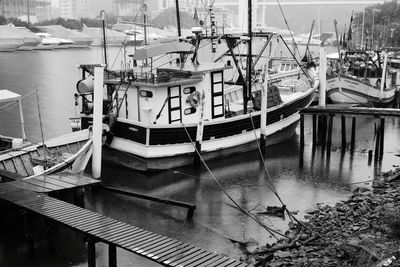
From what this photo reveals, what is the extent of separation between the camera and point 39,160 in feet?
62.9

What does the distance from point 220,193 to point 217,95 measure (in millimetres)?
6317

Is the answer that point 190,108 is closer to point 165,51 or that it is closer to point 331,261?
point 165,51

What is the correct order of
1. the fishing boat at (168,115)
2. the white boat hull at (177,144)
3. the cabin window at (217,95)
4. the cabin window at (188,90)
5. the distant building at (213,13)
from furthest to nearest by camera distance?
the distant building at (213,13) < the cabin window at (217,95) < the cabin window at (188,90) < the fishing boat at (168,115) < the white boat hull at (177,144)

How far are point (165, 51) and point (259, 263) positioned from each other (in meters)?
12.9

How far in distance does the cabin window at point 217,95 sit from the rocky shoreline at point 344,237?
832cm

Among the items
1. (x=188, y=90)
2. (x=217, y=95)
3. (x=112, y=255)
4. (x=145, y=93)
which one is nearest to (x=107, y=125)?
(x=145, y=93)

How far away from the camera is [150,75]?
24.8 meters

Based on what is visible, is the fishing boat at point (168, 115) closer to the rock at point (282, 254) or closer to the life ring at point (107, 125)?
the life ring at point (107, 125)

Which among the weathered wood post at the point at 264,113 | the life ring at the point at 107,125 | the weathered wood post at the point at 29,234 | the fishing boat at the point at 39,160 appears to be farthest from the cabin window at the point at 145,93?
the weathered wood post at the point at 29,234

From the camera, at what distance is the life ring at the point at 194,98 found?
24.5m

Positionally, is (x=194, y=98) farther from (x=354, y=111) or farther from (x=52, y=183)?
(x=52, y=183)

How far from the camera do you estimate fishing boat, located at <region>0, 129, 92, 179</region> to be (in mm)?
18623

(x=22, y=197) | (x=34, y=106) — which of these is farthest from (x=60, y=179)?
(x=34, y=106)

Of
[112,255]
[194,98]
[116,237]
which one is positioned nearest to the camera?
[116,237]
